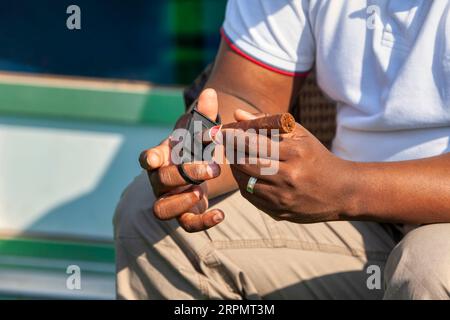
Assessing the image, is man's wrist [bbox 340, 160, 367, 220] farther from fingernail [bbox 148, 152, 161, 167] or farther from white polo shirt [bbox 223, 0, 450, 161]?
fingernail [bbox 148, 152, 161, 167]

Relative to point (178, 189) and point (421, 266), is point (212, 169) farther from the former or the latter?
point (421, 266)

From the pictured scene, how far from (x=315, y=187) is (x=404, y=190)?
0.62ft

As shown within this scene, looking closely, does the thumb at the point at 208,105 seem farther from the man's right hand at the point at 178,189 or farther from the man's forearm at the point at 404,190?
the man's forearm at the point at 404,190

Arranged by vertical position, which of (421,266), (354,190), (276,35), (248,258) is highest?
(276,35)

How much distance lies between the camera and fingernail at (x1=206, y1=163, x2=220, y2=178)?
1851 millimetres

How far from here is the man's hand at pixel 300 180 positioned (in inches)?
69.2

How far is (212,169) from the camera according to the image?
1852mm

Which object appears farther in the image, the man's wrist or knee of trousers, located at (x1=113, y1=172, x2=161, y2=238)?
knee of trousers, located at (x1=113, y1=172, x2=161, y2=238)

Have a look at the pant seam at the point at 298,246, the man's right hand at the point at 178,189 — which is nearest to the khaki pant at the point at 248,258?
the pant seam at the point at 298,246

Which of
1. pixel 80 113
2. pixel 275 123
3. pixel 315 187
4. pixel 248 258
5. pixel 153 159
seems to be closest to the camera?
pixel 275 123

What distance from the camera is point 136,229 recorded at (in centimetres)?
207

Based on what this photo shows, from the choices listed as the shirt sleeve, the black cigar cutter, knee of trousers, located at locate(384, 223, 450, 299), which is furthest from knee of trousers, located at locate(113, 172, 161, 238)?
knee of trousers, located at locate(384, 223, 450, 299)

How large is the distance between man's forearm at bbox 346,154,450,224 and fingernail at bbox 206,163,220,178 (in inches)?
11.0

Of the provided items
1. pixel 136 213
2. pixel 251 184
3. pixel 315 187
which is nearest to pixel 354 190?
pixel 315 187
